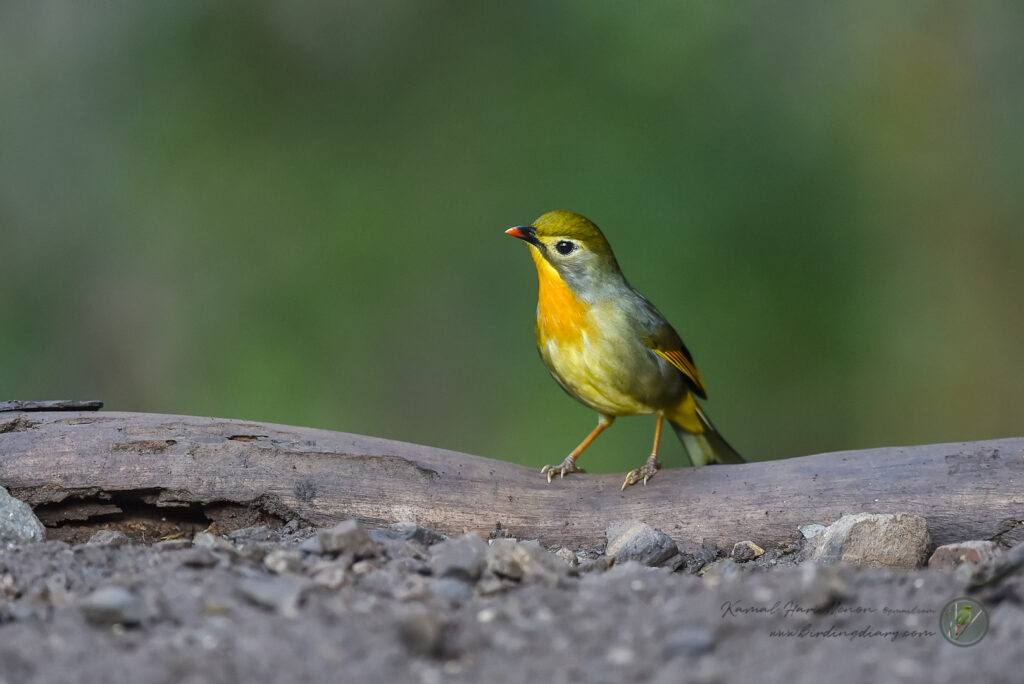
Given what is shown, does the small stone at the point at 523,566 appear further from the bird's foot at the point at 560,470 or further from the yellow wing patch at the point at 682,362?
the yellow wing patch at the point at 682,362

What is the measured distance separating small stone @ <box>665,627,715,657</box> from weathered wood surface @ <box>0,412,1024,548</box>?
1.86m

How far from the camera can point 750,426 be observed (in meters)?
7.96

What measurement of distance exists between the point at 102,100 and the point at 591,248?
5010mm

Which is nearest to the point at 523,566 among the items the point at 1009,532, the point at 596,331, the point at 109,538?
the point at 109,538

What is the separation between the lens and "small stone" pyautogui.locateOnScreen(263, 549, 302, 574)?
2797 millimetres

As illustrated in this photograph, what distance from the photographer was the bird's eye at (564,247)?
4.81 metres

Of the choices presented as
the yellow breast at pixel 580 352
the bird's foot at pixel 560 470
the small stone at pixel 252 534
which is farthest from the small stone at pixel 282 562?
the yellow breast at pixel 580 352

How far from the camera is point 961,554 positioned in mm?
3408

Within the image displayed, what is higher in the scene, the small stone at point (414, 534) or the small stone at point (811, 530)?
the small stone at point (414, 534)

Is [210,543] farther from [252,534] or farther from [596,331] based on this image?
[596,331]

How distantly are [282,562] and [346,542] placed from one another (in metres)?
0.21

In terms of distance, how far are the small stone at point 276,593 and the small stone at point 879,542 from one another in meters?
1.96

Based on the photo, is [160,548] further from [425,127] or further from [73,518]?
[425,127]

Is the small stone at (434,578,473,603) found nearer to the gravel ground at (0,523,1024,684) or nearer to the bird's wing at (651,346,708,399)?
the gravel ground at (0,523,1024,684)
